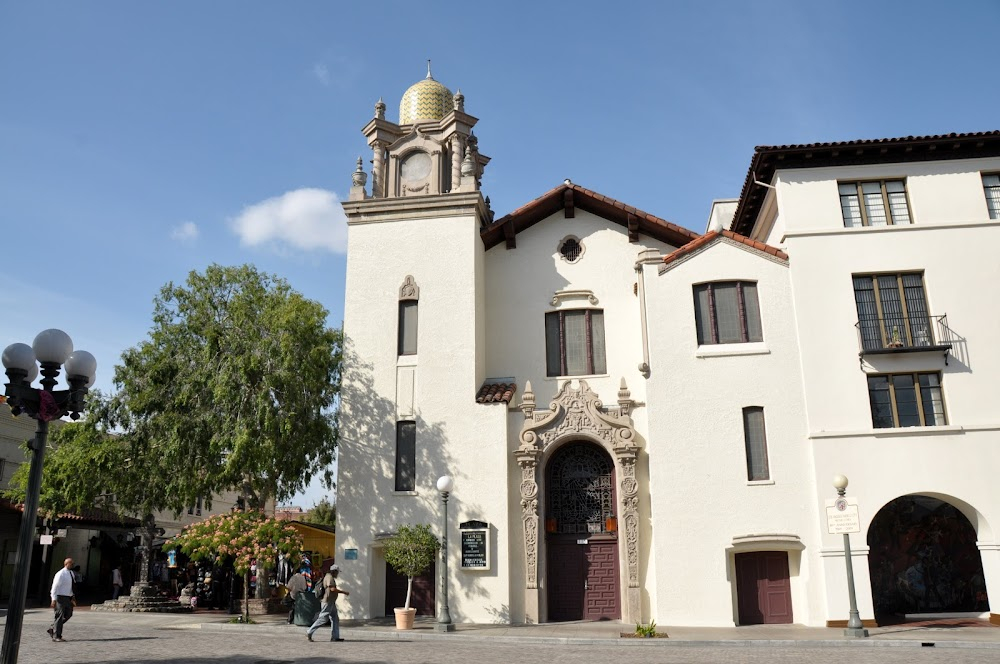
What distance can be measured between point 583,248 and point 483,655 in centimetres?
1348

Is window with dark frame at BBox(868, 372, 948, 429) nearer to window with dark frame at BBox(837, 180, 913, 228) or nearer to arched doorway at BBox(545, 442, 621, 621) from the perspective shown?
window with dark frame at BBox(837, 180, 913, 228)

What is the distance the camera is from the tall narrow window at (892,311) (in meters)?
19.8

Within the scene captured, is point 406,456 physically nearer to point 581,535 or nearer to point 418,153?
point 581,535

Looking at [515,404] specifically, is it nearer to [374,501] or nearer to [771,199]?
[374,501]

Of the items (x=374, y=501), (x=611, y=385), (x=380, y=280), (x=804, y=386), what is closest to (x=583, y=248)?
(x=611, y=385)

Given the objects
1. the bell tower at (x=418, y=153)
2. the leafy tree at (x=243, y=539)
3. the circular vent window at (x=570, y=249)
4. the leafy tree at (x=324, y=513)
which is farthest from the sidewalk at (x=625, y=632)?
the leafy tree at (x=324, y=513)

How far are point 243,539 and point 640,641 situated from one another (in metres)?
9.87

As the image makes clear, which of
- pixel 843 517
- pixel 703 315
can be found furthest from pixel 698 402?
pixel 843 517

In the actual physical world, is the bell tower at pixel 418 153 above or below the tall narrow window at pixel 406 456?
above

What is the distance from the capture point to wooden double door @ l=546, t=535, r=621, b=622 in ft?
68.8

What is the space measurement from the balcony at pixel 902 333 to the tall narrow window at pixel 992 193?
3.46m

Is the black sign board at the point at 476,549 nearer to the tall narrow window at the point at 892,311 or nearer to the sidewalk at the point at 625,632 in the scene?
the sidewalk at the point at 625,632

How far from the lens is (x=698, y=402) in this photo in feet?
67.5

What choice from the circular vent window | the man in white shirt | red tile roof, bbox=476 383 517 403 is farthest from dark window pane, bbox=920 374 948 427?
the man in white shirt
